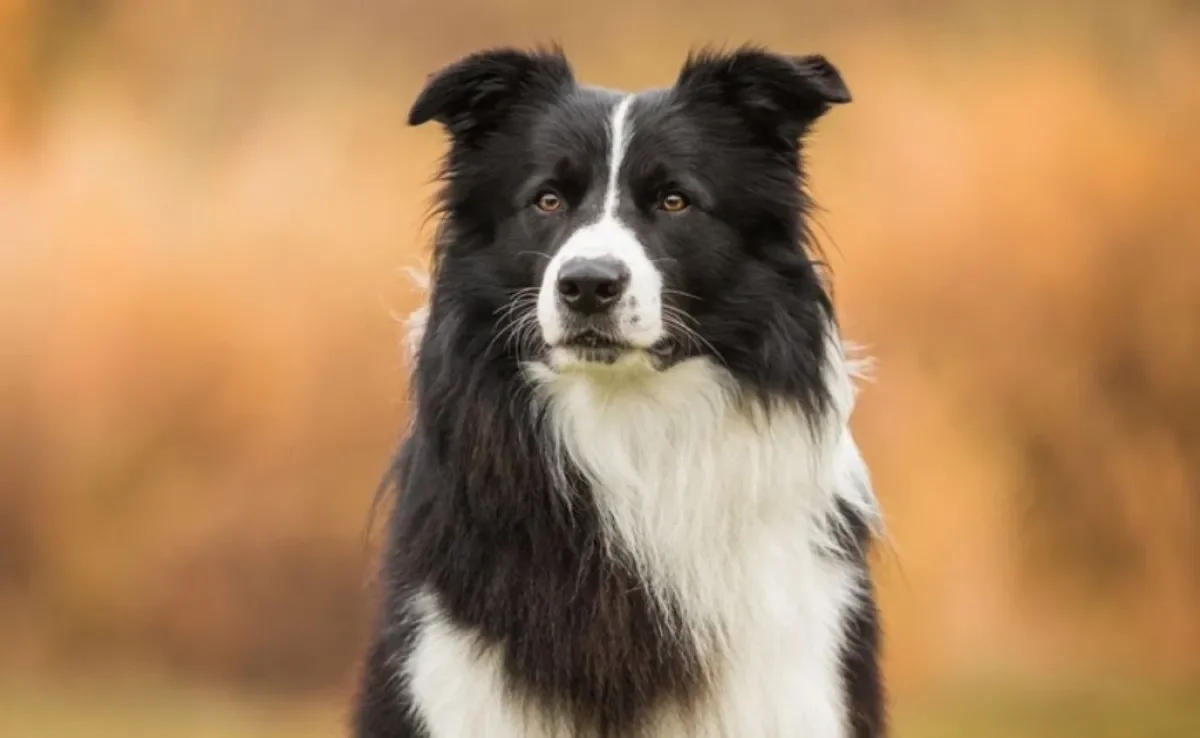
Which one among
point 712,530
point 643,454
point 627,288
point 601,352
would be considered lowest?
point 712,530

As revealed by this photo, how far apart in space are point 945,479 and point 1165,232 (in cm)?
97

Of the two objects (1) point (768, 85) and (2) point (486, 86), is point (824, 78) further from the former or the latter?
(2) point (486, 86)

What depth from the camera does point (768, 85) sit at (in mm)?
2885

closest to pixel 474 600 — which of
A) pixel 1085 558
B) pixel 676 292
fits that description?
pixel 676 292

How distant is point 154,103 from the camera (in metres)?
4.42

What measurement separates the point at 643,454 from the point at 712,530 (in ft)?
0.62

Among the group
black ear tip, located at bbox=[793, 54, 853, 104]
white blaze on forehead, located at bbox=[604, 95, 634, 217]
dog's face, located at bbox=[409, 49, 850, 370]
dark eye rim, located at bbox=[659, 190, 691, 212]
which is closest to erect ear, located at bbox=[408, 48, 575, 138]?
dog's face, located at bbox=[409, 49, 850, 370]

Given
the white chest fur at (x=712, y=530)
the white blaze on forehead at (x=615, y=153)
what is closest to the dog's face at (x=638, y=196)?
the white blaze on forehead at (x=615, y=153)

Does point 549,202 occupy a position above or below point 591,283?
above

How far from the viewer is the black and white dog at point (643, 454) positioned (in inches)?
107

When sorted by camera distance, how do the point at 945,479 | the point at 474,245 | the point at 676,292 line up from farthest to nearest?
1. the point at 945,479
2. the point at 474,245
3. the point at 676,292

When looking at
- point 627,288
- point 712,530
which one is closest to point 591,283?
point 627,288

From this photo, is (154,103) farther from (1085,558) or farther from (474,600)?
(1085,558)

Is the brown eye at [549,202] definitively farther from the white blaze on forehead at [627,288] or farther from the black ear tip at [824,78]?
the black ear tip at [824,78]
